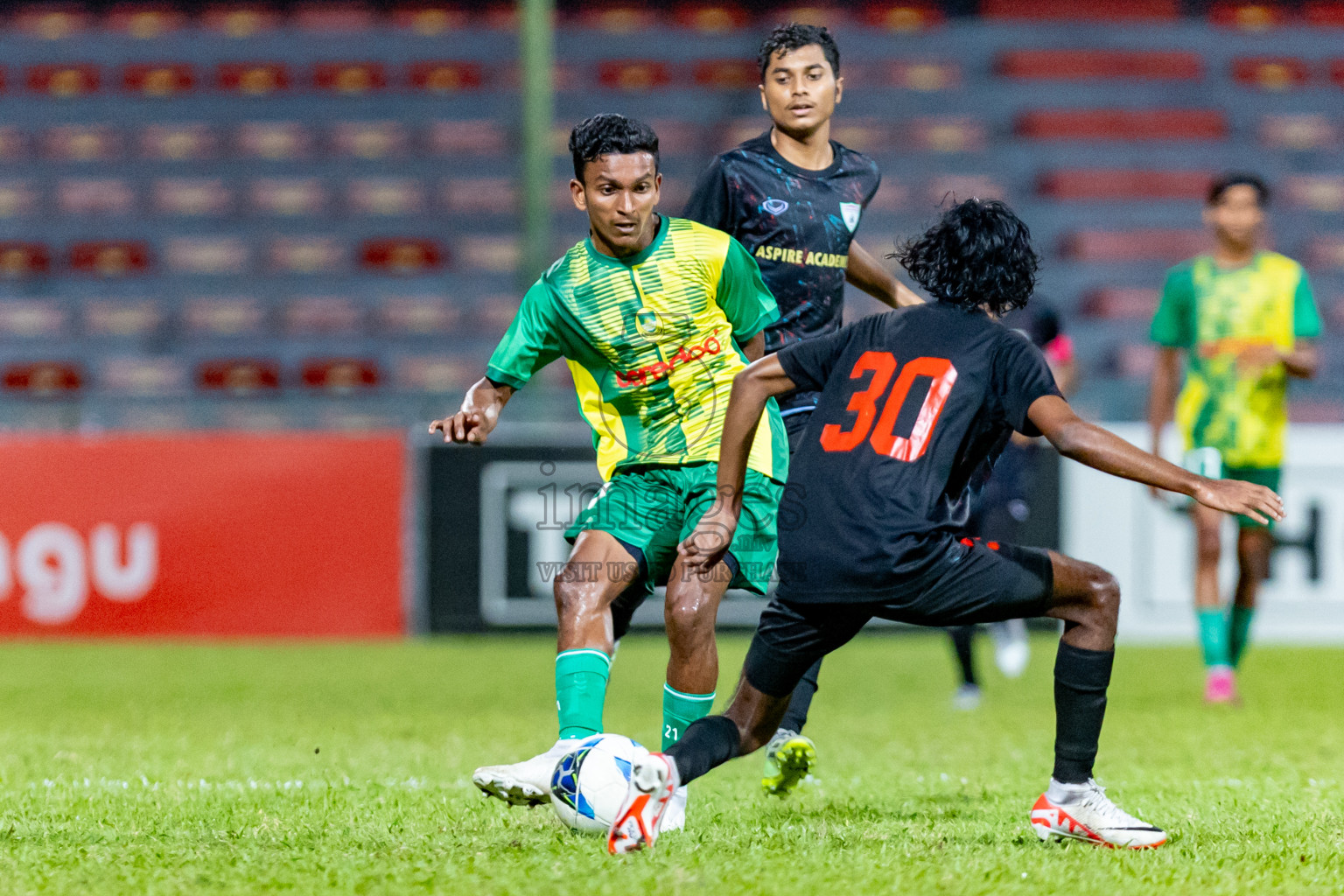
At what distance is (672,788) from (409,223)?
12997 millimetres

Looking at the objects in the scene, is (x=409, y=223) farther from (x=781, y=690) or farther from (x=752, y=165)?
(x=781, y=690)

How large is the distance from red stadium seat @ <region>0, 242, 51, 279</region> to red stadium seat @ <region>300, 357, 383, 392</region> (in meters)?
3.34

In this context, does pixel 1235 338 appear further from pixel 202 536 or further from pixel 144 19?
pixel 144 19

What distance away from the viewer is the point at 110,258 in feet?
50.0

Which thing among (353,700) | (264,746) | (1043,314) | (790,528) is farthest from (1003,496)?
(790,528)

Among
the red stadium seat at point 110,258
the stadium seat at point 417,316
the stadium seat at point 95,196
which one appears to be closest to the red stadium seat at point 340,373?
the stadium seat at point 417,316

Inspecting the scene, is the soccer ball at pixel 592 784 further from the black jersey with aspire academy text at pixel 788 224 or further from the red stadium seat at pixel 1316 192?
the red stadium seat at pixel 1316 192

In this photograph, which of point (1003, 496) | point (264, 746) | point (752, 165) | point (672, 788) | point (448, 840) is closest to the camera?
point (672, 788)

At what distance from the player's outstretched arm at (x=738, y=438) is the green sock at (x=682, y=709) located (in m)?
0.44

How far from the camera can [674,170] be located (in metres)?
15.6

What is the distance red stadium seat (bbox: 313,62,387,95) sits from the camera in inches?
641

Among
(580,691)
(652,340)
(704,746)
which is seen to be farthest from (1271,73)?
(704,746)

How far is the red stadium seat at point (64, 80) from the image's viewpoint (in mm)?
16219

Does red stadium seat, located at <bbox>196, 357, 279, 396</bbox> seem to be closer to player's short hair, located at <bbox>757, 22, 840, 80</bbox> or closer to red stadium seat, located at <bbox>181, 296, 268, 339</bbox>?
red stadium seat, located at <bbox>181, 296, 268, 339</bbox>
